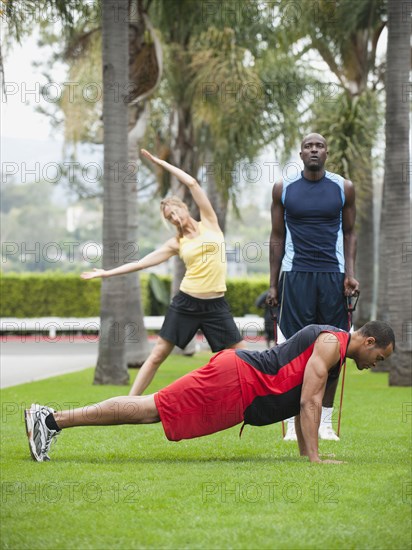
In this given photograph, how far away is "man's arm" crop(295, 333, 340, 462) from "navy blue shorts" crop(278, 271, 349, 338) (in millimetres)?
1420

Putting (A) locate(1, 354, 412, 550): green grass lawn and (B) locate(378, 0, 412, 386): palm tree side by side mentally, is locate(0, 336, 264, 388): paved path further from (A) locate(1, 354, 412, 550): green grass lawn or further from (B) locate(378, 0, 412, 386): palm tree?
(A) locate(1, 354, 412, 550): green grass lawn

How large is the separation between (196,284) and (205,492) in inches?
177

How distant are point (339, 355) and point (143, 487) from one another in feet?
5.62

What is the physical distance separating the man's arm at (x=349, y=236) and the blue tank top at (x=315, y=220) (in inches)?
2.0

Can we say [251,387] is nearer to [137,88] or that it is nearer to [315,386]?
[315,386]

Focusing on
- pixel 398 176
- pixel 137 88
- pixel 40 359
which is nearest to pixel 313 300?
pixel 398 176

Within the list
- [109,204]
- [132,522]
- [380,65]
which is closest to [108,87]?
[109,204]

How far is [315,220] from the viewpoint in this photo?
905 centimetres

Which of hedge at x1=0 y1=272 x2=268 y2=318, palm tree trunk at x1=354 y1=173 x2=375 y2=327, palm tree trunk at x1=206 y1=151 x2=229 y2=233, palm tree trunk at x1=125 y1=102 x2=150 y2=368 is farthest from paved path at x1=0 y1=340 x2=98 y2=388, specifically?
palm tree trunk at x1=354 y1=173 x2=375 y2=327

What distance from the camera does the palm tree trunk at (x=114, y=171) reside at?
602 inches

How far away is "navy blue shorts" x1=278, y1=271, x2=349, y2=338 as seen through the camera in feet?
29.7

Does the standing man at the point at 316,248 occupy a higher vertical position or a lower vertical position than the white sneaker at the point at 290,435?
higher

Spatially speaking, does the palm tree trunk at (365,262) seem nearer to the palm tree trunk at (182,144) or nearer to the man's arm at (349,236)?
the palm tree trunk at (182,144)

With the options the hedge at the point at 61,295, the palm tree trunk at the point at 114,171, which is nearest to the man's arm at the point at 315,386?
the palm tree trunk at the point at 114,171
